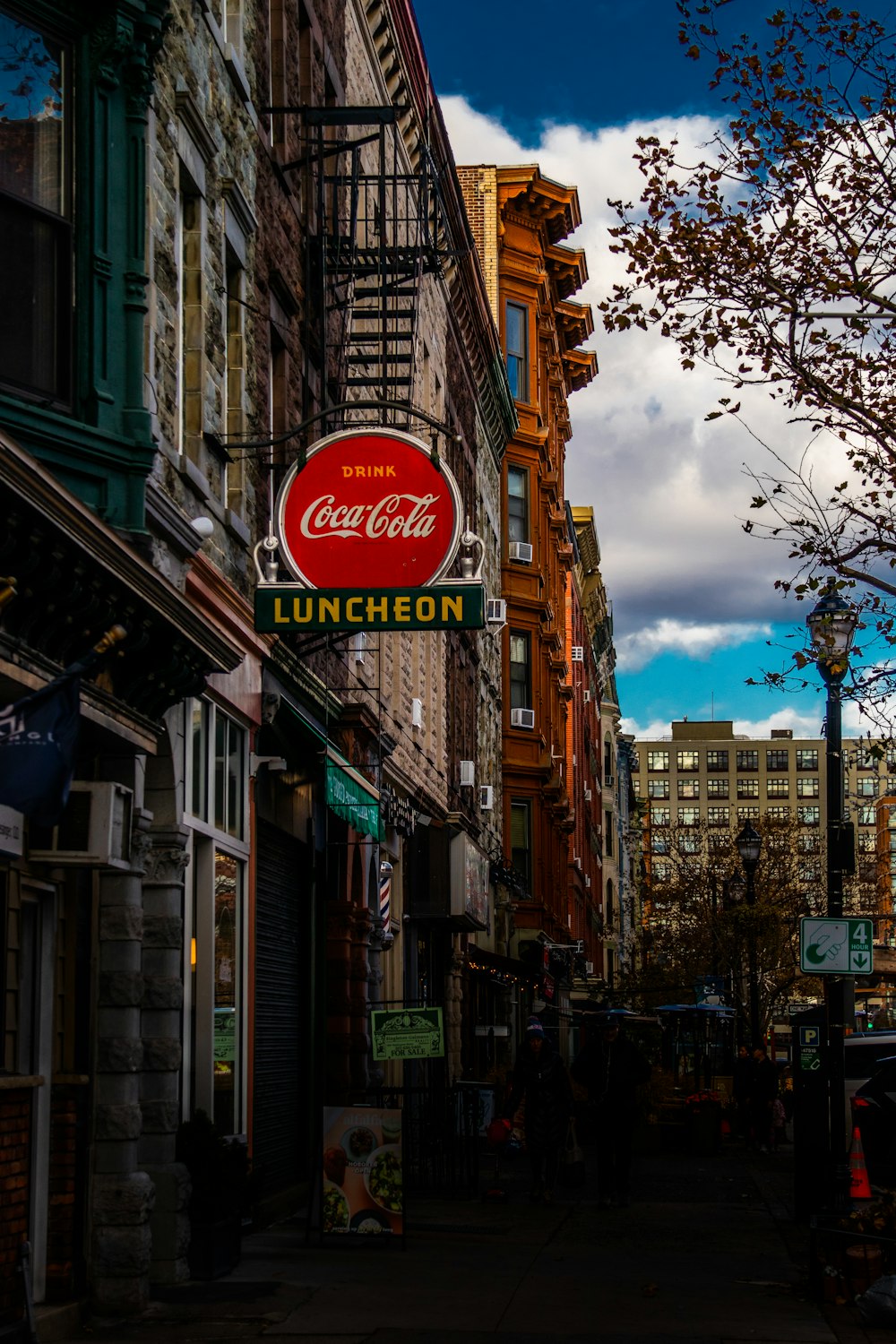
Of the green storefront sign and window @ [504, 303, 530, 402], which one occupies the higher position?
window @ [504, 303, 530, 402]

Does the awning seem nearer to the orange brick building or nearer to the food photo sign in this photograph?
the orange brick building

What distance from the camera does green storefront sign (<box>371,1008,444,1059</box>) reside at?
16.7 m

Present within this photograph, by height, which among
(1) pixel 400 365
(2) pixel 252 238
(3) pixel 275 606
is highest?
(1) pixel 400 365

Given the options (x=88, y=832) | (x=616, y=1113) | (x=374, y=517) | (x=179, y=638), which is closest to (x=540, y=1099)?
(x=616, y=1113)

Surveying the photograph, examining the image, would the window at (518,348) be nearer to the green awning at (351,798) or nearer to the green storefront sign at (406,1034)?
the green awning at (351,798)

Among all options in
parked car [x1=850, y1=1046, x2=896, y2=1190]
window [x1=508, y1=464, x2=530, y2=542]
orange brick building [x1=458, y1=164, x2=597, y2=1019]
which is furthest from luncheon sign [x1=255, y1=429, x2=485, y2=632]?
window [x1=508, y1=464, x2=530, y2=542]

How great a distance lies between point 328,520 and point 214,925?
3.47m

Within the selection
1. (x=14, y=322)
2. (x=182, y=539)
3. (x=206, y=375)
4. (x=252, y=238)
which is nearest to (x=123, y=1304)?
(x=182, y=539)

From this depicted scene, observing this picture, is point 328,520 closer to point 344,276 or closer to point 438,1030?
point 438,1030

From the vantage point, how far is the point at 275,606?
15.3 m

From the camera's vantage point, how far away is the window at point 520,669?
49.2 m

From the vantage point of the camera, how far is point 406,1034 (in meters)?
16.8

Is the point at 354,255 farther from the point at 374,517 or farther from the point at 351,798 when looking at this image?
the point at 374,517

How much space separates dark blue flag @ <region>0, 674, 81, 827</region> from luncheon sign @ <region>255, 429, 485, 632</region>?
7642 millimetres
